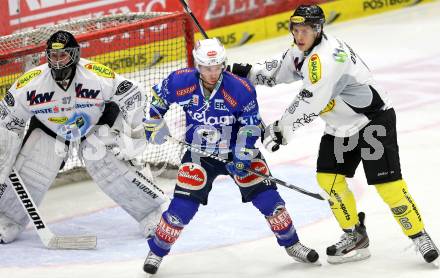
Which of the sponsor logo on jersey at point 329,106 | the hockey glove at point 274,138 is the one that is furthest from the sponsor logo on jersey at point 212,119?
the sponsor logo on jersey at point 329,106

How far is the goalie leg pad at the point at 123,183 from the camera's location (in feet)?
21.7

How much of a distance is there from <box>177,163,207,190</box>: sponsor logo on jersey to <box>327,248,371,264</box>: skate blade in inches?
32.8

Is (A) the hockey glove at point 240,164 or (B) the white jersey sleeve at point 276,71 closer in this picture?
(A) the hockey glove at point 240,164

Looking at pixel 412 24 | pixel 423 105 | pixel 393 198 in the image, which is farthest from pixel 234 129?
pixel 412 24

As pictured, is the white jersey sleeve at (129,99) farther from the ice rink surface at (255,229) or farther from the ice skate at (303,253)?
the ice skate at (303,253)

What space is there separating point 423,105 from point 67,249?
3.75m

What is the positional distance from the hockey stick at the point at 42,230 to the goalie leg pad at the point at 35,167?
0.06 meters

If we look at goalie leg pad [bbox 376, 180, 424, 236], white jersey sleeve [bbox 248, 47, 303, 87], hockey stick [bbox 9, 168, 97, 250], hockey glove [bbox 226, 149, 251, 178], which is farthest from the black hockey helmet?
hockey stick [bbox 9, 168, 97, 250]

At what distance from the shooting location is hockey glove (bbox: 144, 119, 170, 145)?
597cm

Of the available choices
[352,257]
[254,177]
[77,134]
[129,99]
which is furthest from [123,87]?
[352,257]

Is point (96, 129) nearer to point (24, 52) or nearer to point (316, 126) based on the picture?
point (24, 52)

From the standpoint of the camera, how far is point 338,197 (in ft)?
19.4

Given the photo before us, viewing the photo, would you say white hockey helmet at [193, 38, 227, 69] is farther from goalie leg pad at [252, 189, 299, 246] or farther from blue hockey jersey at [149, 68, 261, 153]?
goalie leg pad at [252, 189, 299, 246]

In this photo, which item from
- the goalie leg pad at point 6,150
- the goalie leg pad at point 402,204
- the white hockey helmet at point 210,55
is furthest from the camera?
the goalie leg pad at point 6,150
